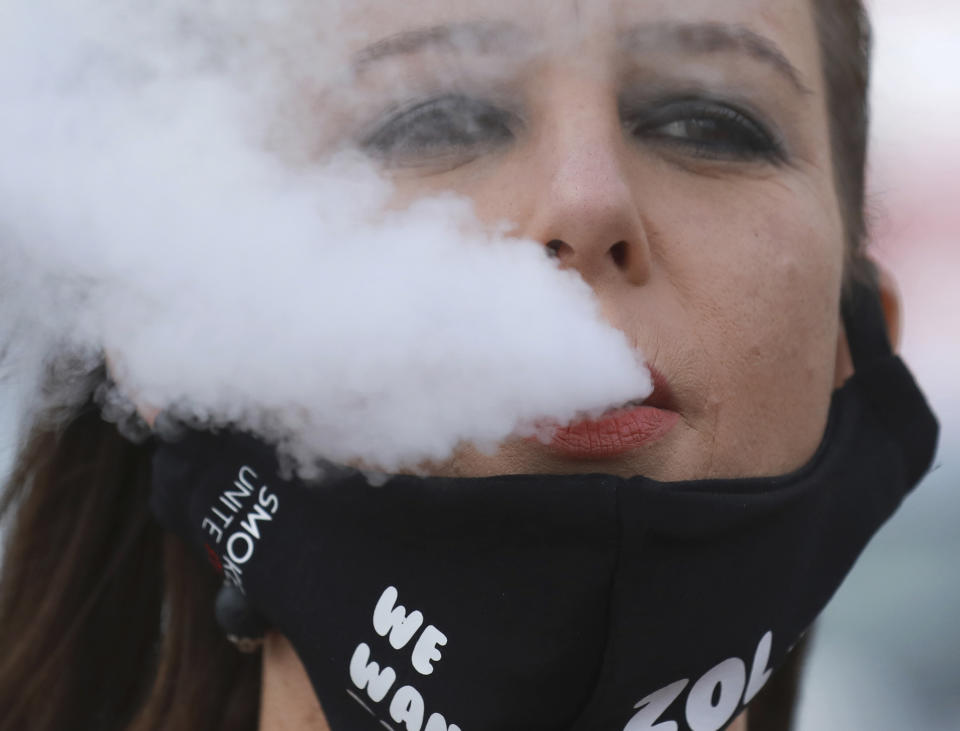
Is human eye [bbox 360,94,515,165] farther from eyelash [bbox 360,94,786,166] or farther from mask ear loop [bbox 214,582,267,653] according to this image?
mask ear loop [bbox 214,582,267,653]

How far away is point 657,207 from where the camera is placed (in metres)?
1.31

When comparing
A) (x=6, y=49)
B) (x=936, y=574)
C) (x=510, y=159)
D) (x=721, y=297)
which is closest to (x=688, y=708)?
(x=721, y=297)

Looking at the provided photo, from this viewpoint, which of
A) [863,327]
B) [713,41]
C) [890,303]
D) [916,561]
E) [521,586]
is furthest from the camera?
[916,561]

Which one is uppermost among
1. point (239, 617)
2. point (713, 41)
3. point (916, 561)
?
point (916, 561)

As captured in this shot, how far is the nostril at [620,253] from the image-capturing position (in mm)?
1228

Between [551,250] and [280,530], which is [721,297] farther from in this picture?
[280,530]

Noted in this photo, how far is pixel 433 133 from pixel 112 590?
1000 millimetres

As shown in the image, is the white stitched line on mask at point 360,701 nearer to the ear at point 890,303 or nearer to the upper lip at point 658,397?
the upper lip at point 658,397

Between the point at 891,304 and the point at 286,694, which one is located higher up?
the point at 891,304

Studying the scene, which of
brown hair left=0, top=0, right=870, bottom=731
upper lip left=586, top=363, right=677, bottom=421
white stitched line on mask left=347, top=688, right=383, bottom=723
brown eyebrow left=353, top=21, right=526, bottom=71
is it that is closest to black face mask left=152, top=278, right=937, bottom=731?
white stitched line on mask left=347, top=688, right=383, bottom=723

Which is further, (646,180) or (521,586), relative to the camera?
(646,180)

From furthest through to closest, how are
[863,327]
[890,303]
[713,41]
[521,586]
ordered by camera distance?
[890,303] → [863,327] → [713,41] → [521,586]

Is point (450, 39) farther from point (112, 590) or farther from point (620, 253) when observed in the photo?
point (112, 590)

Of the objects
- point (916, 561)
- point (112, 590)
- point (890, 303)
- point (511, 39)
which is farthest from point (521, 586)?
point (916, 561)
